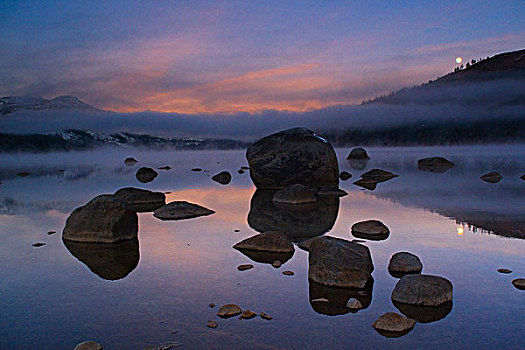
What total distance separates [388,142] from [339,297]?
148m

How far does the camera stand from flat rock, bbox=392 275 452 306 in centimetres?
587

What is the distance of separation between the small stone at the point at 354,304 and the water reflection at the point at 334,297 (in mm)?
40

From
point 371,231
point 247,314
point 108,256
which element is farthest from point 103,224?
point 371,231

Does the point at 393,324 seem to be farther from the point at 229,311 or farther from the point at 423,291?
the point at 229,311

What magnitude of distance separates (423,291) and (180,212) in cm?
809

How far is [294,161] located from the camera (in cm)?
2036

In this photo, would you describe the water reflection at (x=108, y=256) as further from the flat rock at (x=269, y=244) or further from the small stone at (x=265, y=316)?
the small stone at (x=265, y=316)

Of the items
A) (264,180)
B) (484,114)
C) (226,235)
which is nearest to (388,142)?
(484,114)

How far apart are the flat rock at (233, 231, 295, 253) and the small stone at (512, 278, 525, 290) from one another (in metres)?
3.62

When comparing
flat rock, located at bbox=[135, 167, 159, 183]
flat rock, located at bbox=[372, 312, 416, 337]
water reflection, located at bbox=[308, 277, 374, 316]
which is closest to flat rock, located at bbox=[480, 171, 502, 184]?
flat rock, located at bbox=[135, 167, 159, 183]

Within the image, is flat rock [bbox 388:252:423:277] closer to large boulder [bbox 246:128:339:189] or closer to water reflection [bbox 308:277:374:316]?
water reflection [bbox 308:277:374:316]

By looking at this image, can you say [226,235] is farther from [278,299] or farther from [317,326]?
[317,326]

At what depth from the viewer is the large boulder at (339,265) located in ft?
21.7

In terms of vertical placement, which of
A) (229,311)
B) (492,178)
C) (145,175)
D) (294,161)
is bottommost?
(145,175)
